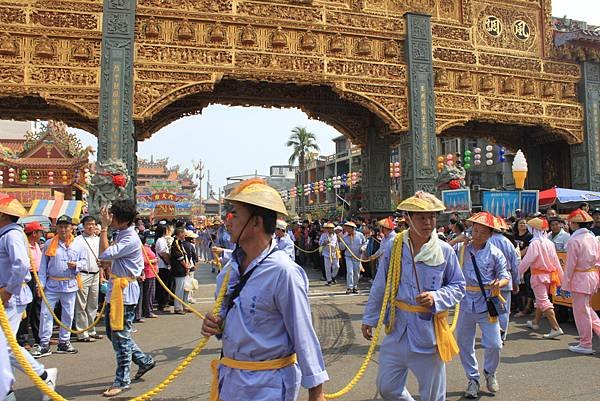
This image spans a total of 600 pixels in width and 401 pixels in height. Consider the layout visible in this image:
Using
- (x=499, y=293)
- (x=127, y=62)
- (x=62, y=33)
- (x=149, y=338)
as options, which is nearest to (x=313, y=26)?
(x=127, y=62)

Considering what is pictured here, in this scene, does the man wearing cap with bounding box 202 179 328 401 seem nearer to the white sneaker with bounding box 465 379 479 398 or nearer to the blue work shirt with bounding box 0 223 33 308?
the blue work shirt with bounding box 0 223 33 308

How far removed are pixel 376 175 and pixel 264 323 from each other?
47.7 feet

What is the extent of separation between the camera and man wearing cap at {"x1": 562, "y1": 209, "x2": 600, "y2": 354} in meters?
6.23

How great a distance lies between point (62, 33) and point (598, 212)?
1322 centimetres

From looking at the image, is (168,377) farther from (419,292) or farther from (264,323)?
(419,292)

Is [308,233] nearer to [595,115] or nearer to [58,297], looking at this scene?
[595,115]

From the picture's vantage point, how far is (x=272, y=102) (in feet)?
51.2

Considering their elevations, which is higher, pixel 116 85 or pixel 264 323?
pixel 116 85

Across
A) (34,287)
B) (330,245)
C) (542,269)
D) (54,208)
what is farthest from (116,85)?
(542,269)

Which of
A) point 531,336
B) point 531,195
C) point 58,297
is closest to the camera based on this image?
point 58,297

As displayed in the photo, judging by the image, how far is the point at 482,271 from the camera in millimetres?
4957

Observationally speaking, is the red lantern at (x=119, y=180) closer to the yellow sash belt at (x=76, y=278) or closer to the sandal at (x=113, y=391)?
the yellow sash belt at (x=76, y=278)

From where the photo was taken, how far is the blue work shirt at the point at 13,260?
4.32m

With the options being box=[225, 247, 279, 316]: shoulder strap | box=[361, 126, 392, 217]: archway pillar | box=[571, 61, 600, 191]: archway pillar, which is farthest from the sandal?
box=[571, 61, 600, 191]: archway pillar
